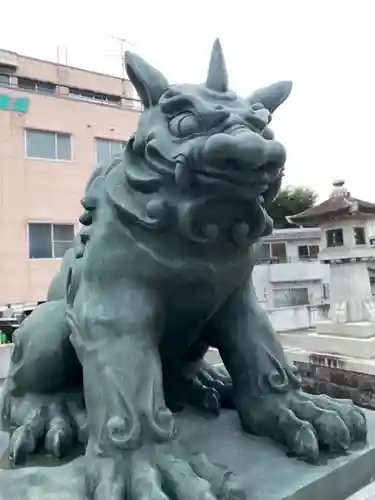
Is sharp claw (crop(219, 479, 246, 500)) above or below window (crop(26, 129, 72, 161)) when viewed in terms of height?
below

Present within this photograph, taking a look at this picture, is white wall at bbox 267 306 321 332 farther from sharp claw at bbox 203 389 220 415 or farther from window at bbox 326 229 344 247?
sharp claw at bbox 203 389 220 415

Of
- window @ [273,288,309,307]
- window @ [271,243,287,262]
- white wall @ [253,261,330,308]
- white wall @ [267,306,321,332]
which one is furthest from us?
window @ [271,243,287,262]

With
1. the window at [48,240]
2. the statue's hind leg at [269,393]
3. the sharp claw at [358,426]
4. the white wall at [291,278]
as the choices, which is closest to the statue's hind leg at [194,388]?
the statue's hind leg at [269,393]

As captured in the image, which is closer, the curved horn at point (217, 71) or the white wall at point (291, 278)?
the curved horn at point (217, 71)

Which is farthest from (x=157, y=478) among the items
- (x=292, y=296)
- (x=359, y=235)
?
(x=292, y=296)

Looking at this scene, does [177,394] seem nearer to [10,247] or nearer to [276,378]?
[276,378]

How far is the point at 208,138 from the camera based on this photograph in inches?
41.4

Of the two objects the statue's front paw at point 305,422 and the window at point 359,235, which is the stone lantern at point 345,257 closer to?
the window at point 359,235

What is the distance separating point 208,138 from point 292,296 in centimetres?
1472

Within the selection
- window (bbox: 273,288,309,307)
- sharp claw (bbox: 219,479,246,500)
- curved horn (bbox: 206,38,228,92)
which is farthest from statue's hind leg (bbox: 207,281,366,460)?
window (bbox: 273,288,309,307)

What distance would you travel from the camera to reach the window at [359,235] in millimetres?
6355

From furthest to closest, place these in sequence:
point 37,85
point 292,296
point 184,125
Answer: point 292,296, point 37,85, point 184,125

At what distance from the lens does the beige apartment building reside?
9.02 metres

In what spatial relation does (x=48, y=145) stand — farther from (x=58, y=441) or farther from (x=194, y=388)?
(x=58, y=441)
